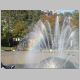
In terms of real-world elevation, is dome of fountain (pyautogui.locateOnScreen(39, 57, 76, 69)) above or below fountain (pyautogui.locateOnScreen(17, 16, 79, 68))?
below

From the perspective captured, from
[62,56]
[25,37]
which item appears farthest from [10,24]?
[62,56]

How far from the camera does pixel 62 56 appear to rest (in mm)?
7840

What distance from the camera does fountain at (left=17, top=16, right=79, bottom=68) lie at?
25.6 ft

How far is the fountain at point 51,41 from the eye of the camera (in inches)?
A: 308

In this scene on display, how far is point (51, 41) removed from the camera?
25.8ft

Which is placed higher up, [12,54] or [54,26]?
[54,26]

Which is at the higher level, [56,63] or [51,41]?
[51,41]

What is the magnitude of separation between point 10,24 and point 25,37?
520mm

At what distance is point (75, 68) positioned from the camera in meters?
7.72

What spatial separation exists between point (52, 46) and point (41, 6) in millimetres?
1096

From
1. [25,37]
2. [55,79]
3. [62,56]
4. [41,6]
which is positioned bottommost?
[55,79]

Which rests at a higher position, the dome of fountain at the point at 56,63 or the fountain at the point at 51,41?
the fountain at the point at 51,41

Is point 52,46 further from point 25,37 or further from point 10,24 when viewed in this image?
point 10,24

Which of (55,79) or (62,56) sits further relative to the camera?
(62,56)
